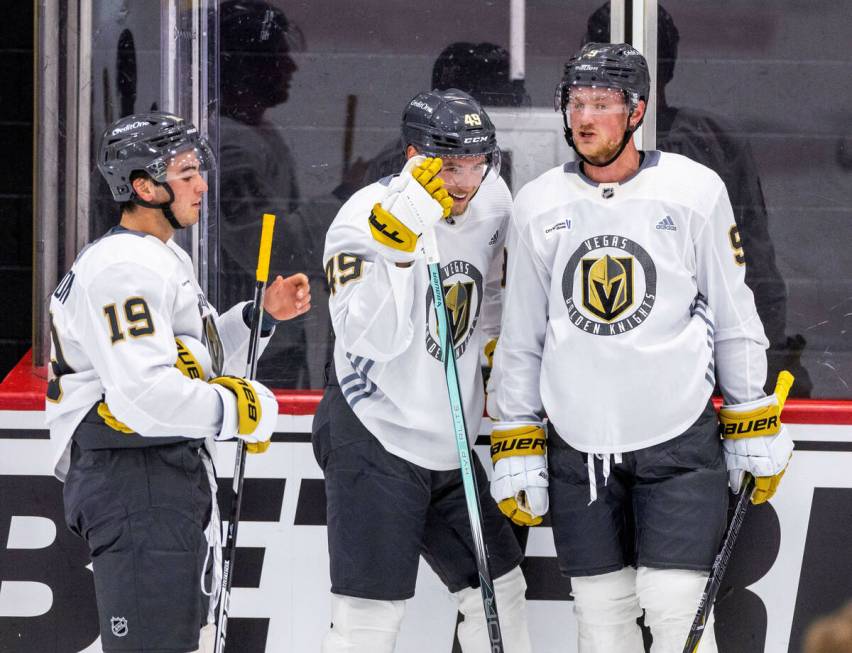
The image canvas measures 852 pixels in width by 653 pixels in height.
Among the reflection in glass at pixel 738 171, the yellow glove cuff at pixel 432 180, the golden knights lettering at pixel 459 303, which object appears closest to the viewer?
the yellow glove cuff at pixel 432 180

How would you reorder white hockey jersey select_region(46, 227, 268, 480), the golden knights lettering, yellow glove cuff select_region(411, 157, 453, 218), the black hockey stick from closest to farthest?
white hockey jersey select_region(46, 227, 268, 480) < yellow glove cuff select_region(411, 157, 453, 218) < the black hockey stick < the golden knights lettering

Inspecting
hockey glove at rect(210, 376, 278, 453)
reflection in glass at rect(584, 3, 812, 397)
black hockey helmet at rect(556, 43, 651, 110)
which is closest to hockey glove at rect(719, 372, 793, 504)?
black hockey helmet at rect(556, 43, 651, 110)

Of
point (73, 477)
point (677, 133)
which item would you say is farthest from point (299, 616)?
point (677, 133)

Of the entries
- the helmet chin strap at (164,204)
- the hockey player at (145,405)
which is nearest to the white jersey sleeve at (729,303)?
the hockey player at (145,405)

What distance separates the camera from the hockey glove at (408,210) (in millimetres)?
2361

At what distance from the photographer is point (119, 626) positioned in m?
2.38

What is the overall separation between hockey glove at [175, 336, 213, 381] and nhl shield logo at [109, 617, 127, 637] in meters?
0.47

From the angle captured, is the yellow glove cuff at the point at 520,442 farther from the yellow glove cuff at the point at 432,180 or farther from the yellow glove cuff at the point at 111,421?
the yellow glove cuff at the point at 111,421

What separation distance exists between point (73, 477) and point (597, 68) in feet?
4.22

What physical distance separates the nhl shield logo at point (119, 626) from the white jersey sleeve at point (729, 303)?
1262 millimetres

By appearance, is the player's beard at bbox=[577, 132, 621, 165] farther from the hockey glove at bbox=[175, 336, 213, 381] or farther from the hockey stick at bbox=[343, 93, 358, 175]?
the hockey stick at bbox=[343, 93, 358, 175]

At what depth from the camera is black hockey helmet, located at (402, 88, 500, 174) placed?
252cm

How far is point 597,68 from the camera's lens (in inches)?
99.0

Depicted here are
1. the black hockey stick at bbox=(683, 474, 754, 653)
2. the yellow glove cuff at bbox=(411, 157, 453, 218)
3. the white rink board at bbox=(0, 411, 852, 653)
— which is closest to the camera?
the yellow glove cuff at bbox=(411, 157, 453, 218)
